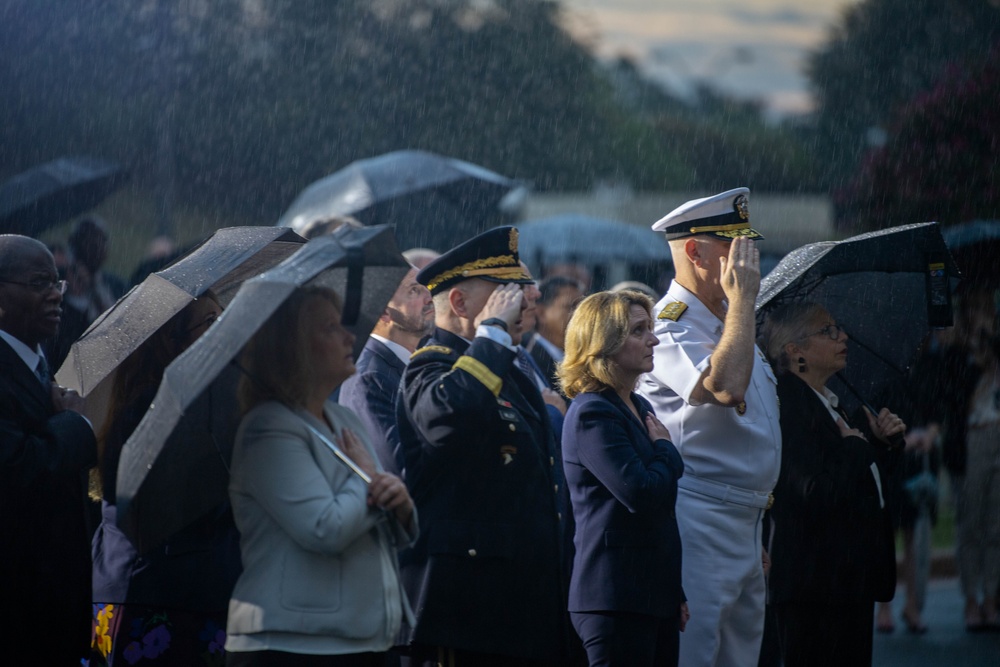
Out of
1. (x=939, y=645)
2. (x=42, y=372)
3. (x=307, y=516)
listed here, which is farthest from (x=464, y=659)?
(x=939, y=645)

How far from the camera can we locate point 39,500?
419 centimetres

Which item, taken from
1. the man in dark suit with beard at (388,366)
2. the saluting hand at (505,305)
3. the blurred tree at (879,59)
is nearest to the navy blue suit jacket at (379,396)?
the man in dark suit with beard at (388,366)

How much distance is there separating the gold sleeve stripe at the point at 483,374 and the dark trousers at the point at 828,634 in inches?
Result: 73.6

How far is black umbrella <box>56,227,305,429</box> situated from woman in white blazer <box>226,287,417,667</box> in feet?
2.29

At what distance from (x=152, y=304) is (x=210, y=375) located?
1204 mm

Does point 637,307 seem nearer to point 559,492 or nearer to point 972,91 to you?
point 559,492

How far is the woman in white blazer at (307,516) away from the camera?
3.40m

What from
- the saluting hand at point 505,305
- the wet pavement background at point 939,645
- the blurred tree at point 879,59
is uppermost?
the blurred tree at point 879,59

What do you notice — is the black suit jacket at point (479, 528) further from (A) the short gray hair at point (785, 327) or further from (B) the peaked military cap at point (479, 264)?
(A) the short gray hair at point (785, 327)

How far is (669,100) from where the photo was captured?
65.4 metres

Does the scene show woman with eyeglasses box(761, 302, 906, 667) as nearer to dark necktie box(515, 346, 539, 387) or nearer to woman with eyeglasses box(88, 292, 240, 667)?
dark necktie box(515, 346, 539, 387)

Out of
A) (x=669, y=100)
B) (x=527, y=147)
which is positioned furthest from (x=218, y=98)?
(x=669, y=100)

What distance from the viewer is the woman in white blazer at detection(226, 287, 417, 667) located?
11.1ft

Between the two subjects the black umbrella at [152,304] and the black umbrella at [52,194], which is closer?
the black umbrella at [152,304]
